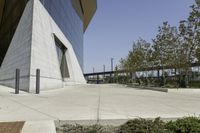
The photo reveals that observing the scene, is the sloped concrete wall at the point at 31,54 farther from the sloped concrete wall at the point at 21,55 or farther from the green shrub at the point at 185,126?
the green shrub at the point at 185,126

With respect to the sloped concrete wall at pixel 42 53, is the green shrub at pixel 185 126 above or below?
below

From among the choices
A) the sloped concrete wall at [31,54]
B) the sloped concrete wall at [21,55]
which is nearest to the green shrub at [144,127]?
the sloped concrete wall at [31,54]

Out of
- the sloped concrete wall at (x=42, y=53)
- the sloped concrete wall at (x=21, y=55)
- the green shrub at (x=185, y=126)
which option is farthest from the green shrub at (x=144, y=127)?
the sloped concrete wall at (x=21, y=55)

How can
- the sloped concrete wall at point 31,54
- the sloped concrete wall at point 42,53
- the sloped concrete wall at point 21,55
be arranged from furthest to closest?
the sloped concrete wall at point 42,53 → the sloped concrete wall at point 21,55 → the sloped concrete wall at point 31,54

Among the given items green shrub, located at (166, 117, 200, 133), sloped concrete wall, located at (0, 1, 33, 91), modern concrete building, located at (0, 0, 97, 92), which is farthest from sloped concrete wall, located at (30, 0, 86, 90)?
green shrub, located at (166, 117, 200, 133)

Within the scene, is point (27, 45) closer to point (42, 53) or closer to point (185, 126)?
point (42, 53)

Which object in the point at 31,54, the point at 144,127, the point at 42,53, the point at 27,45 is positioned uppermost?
the point at 27,45

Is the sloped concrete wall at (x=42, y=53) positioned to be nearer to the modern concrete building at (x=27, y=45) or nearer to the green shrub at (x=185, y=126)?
the modern concrete building at (x=27, y=45)

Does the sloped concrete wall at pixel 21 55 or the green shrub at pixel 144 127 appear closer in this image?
the green shrub at pixel 144 127

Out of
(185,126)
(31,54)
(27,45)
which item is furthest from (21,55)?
(185,126)

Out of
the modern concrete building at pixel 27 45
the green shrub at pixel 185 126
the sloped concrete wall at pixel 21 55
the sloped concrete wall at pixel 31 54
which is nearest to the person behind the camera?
the green shrub at pixel 185 126

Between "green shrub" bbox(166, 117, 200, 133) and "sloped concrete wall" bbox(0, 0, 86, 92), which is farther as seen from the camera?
"sloped concrete wall" bbox(0, 0, 86, 92)

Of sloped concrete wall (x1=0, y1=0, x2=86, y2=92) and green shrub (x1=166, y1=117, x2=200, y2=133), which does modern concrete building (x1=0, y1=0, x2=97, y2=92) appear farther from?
green shrub (x1=166, y1=117, x2=200, y2=133)

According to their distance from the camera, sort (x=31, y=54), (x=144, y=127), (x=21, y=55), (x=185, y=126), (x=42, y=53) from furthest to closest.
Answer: (x=42, y=53), (x=21, y=55), (x=31, y=54), (x=144, y=127), (x=185, y=126)
